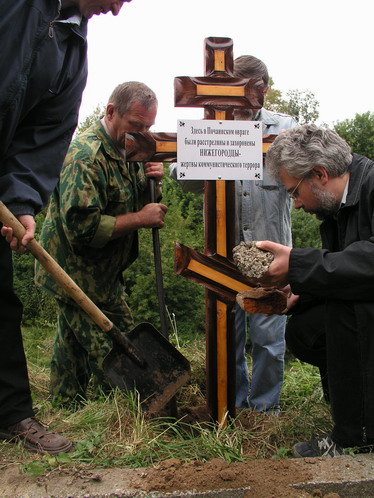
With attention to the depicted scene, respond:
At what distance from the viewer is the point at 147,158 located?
3.01 metres

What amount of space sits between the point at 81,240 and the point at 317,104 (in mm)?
28835

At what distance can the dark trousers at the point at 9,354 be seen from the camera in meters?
2.61

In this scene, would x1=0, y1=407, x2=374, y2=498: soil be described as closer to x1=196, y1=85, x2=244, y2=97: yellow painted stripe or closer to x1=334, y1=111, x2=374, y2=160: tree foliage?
x1=196, y1=85, x2=244, y2=97: yellow painted stripe

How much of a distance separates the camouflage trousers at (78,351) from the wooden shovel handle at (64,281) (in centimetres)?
38

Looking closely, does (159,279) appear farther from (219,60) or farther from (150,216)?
(219,60)

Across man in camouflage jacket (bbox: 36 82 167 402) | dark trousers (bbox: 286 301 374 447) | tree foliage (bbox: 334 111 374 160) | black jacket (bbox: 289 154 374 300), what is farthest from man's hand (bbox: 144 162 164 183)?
tree foliage (bbox: 334 111 374 160)

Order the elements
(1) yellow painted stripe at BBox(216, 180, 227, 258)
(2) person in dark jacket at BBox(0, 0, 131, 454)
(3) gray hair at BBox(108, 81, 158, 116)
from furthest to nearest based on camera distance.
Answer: (3) gray hair at BBox(108, 81, 158, 116), (1) yellow painted stripe at BBox(216, 180, 227, 258), (2) person in dark jacket at BBox(0, 0, 131, 454)

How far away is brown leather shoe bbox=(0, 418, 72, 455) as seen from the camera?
98.7 inches

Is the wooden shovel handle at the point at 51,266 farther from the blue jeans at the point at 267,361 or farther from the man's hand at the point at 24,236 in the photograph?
the blue jeans at the point at 267,361

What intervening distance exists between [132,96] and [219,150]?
72cm

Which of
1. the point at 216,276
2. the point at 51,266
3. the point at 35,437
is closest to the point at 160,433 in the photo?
the point at 35,437

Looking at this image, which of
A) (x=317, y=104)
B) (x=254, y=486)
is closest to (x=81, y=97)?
(x=254, y=486)

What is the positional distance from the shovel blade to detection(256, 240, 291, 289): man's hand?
34.7 inches

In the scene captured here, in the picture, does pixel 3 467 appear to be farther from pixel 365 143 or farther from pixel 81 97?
pixel 365 143
